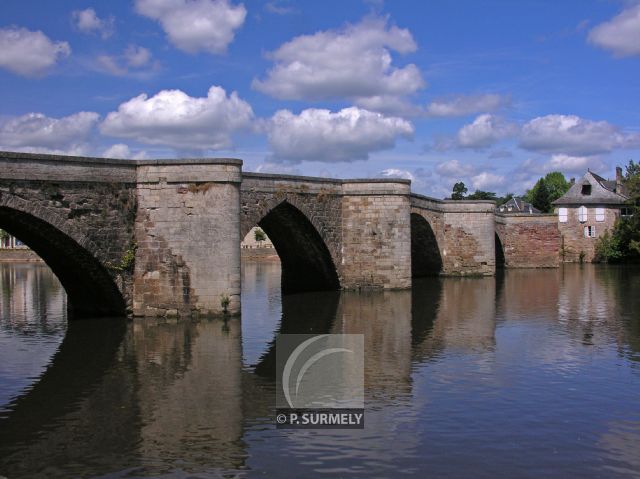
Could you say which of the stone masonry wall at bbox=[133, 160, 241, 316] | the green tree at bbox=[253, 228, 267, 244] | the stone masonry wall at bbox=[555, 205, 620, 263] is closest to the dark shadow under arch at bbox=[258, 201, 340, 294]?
the stone masonry wall at bbox=[133, 160, 241, 316]

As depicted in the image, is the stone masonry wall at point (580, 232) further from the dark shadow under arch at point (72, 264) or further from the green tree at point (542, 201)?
the dark shadow under arch at point (72, 264)

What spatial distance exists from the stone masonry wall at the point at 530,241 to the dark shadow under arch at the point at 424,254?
10.8 metres

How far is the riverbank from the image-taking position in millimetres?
68688

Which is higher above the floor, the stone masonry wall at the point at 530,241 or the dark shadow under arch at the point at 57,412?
the stone masonry wall at the point at 530,241

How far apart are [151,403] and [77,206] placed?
26.5ft

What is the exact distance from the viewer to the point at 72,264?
18.5 metres

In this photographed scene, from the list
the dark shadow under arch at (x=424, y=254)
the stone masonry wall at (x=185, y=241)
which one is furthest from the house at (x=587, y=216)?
the stone masonry wall at (x=185, y=241)

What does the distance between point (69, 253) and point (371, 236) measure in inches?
490

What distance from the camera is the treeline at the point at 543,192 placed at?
294 ft

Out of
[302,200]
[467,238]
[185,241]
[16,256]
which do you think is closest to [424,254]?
[467,238]

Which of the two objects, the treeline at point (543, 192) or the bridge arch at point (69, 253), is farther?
the treeline at point (543, 192)

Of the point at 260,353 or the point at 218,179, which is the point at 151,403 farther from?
the point at 218,179

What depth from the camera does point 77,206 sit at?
57.0 ft

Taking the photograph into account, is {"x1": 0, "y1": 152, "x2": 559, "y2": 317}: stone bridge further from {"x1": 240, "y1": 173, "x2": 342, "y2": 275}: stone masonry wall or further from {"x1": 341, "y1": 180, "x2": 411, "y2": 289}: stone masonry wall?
{"x1": 341, "y1": 180, "x2": 411, "y2": 289}: stone masonry wall
